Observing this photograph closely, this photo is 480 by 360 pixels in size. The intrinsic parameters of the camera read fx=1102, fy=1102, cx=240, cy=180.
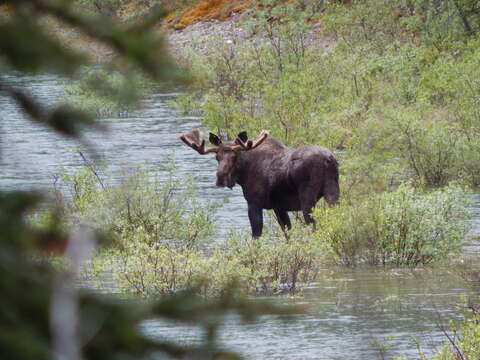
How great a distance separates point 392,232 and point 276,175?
1.96m

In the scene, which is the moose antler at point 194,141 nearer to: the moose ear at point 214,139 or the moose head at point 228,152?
the moose head at point 228,152

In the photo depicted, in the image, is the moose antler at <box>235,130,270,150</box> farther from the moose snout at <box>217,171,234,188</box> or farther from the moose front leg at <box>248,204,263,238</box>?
the moose front leg at <box>248,204,263,238</box>

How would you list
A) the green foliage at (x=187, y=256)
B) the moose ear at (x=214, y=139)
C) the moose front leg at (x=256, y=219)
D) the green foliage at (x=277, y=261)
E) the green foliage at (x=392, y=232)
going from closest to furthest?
the green foliage at (x=187, y=256) < the green foliage at (x=277, y=261) < the green foliage at (x=392, y=232) < the moose ear at (x=214, y=139) < the moose front leg at (x=256, y=219)

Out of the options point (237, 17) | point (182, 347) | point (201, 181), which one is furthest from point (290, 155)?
point (237, 17)

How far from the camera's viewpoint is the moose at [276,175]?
46.6 feet

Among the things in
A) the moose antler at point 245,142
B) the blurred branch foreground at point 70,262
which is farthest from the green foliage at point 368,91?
the blurred branch foreground at point 70,262

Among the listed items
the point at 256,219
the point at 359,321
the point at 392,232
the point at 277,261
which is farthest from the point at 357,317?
the point at 256,219

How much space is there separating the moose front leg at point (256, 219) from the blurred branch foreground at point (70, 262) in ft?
38.9

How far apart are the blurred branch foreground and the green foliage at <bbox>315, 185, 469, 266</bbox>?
1061cm

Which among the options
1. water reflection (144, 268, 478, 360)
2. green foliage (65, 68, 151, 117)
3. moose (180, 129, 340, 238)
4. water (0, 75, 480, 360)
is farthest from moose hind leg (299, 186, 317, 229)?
green foliage (65, 68, 151, 117)

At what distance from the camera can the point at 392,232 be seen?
1320 cm

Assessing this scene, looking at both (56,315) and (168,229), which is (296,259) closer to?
(168,229)

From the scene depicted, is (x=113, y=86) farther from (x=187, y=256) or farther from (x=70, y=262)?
(x=187, y=256)

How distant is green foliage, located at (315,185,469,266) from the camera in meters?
13.1
